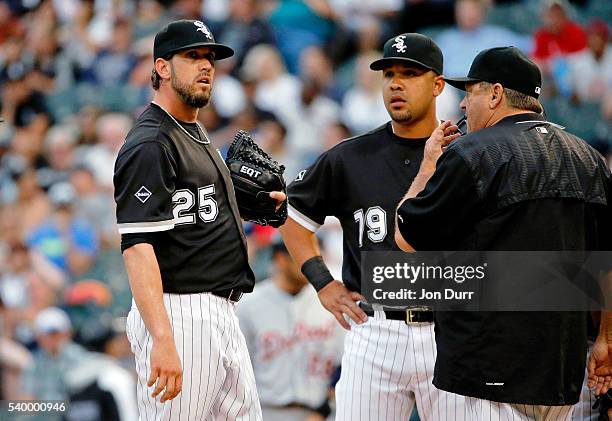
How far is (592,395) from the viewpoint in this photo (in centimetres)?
443

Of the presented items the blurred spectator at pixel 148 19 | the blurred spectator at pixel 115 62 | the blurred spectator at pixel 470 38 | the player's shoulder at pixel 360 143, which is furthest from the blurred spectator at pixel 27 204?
the player's shoulder at pixel 360 143

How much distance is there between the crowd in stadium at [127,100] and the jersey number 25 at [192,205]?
3517 millimetres

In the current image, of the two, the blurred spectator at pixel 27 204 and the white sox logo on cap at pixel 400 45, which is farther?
the blurred spectator at pixel 27 204

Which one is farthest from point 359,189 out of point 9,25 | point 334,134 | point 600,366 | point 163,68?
point 9,25

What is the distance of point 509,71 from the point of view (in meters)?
3.87

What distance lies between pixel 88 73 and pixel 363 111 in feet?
10.7

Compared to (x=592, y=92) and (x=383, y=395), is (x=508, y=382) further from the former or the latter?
(x=592, y=92)

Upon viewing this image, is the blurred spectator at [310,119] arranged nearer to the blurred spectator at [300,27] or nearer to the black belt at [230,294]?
the blurred spectator at [300,27]

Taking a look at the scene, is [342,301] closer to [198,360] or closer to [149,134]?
[198,360]

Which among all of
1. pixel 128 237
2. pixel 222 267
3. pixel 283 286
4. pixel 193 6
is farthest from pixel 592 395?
pixel 193 6

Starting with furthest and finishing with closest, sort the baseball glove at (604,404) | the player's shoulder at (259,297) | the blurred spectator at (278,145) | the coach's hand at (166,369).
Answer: the blurred spectator at (278,145) → the player's shoulder at (259,297) → the baseball glove at (604,404) → the coach's hand at (166,369)

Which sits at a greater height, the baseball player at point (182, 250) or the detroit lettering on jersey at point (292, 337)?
the baseball player at point (182, 250)

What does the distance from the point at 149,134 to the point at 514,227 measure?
4.90 feet

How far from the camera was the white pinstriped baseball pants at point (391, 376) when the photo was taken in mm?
4461
